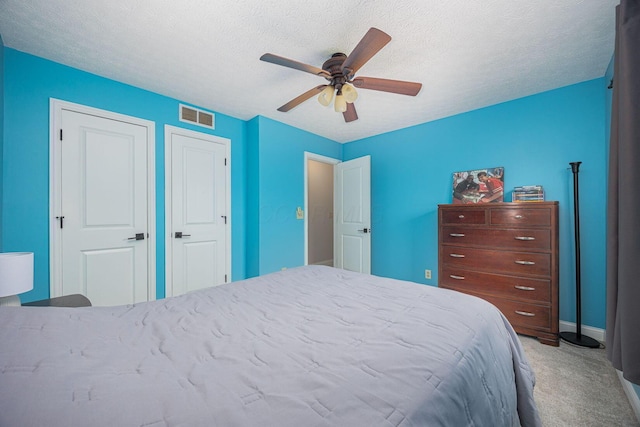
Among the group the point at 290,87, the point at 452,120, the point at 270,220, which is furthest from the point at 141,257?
the point at 452,120

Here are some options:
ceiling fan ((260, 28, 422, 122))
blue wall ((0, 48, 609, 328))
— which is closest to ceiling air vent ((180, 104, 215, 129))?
blue wall ((0, 48, 609, 328))

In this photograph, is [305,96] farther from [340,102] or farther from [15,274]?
[15,274]

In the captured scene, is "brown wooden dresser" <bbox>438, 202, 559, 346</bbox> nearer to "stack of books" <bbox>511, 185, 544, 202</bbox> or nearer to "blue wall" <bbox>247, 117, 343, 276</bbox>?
"stack of books" <bbox>511, 185, 544, 202</bbox>

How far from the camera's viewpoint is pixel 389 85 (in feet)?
6.36

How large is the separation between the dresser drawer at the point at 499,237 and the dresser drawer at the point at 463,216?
67mm

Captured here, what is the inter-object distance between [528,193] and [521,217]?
45 cm

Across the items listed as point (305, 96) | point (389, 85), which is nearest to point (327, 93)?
point (305, 96)

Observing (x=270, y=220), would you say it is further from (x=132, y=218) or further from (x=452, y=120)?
(x=452, y=120)

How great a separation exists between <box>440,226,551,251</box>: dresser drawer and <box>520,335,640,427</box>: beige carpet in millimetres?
907

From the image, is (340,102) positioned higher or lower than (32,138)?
higher

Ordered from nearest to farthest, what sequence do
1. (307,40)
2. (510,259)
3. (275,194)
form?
(307,40), (510,259), (275,194)

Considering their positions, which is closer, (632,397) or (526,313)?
(632,397)

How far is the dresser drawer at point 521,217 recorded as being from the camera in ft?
7.53

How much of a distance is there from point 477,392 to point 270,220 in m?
2.87
